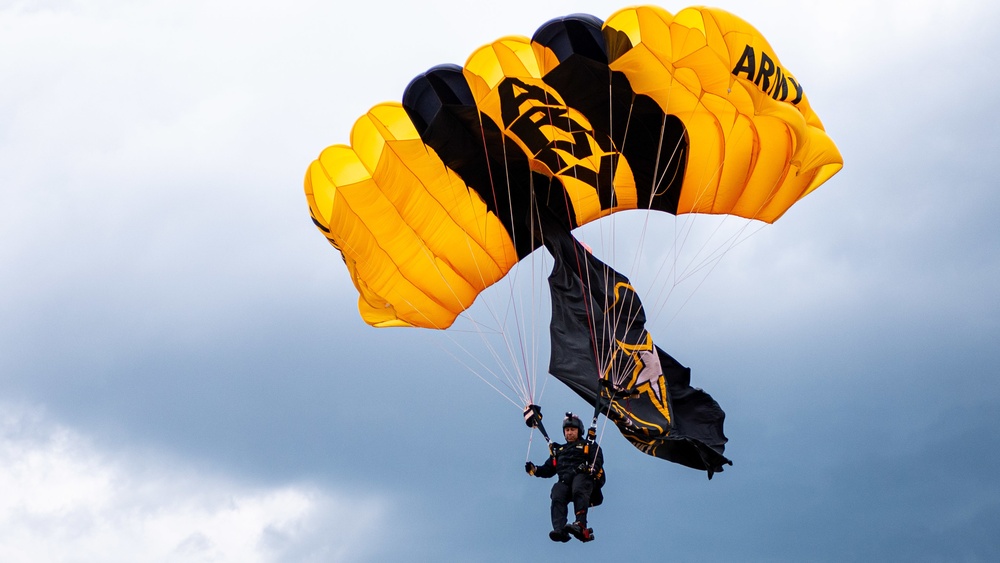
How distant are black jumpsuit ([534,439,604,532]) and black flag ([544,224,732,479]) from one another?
1.82ft

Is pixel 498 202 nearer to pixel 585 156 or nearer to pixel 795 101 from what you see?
pixel 585 156

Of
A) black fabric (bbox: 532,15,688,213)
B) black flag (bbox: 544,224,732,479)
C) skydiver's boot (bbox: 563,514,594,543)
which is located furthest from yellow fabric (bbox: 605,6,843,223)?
A: skydiver's boot (bbox: 563,514,594,543)

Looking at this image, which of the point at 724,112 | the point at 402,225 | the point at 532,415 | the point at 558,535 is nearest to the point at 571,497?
the point at 558,535

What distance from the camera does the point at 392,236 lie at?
1286cm

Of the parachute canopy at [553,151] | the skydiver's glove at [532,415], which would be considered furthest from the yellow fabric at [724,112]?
the skydiver's glove at [532,415]

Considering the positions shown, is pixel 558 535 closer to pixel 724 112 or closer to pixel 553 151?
pixel 553 151

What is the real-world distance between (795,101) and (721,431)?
3203 mm

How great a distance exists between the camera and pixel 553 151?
40.7ft

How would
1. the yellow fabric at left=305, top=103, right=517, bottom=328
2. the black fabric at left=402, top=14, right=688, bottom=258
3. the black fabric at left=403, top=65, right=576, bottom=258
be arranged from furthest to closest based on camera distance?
the yellow fabric at left=305, top=103, right=517, bottom=328, the black fabric at left=403, top=65, right=576, bottom=258, the black fabric at left=402, top=14, right=688, bottom=258

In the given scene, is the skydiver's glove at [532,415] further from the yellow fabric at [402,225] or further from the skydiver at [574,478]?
the yellow fabric at [402,225]

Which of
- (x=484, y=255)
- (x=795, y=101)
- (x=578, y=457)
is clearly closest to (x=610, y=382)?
(x=578, y=457)

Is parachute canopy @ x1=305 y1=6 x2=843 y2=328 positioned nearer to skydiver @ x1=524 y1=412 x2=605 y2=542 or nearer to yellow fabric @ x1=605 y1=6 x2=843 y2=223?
yellow fabric @ x1=605 y1=6 x2=843 y2=223

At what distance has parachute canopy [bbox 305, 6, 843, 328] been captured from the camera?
440 inches

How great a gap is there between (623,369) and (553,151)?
2.25 metres
